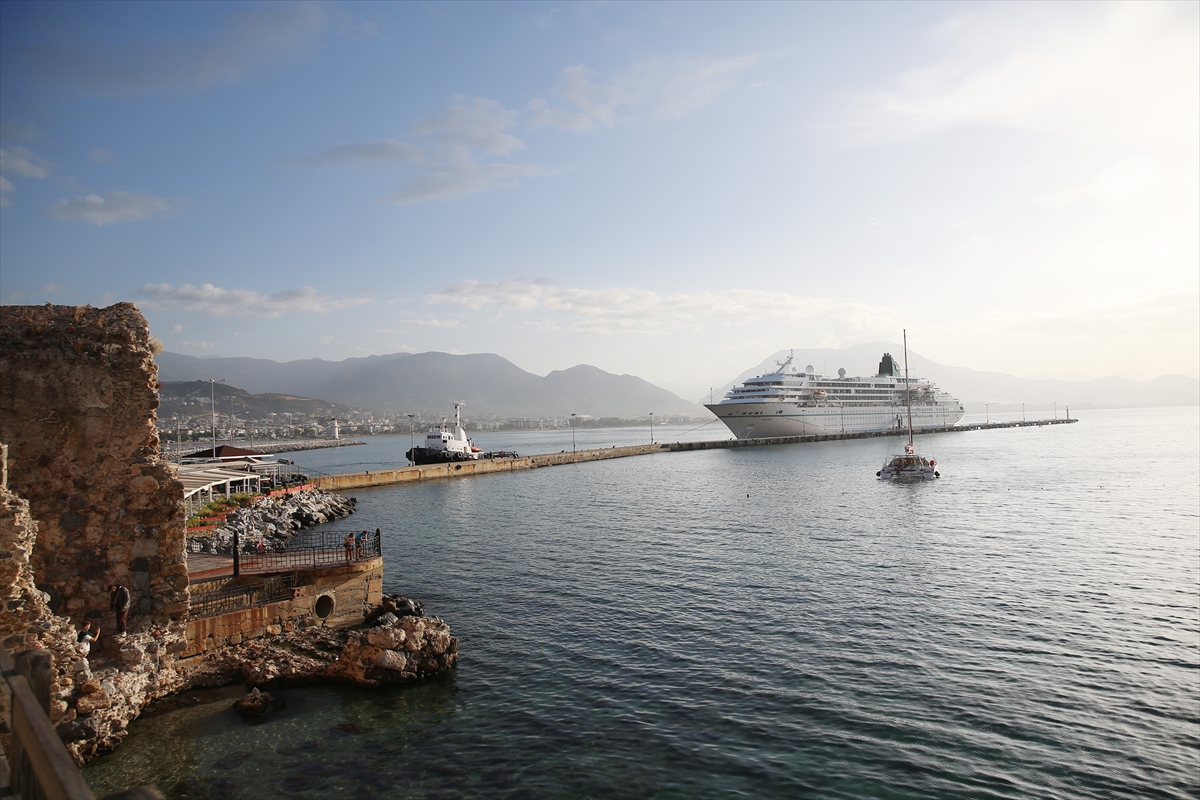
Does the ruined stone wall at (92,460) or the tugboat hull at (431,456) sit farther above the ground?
the ruined stone wall at (92,460)

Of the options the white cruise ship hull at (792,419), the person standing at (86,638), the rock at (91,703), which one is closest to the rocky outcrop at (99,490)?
the rock at (91,703)

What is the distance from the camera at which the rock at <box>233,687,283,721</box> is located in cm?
1114

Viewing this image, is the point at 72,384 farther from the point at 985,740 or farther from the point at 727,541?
the point at 727,541

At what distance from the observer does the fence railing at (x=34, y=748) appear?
200 cm

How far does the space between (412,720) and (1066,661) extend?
43.2ft

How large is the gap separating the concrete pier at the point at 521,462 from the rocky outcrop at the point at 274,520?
1042 centimetres

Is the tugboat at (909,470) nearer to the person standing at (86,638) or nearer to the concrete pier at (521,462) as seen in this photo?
the concrete pier at (521,462)

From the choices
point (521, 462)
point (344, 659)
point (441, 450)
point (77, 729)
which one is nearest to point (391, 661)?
point (344, 659)

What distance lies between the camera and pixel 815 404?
3789 inches

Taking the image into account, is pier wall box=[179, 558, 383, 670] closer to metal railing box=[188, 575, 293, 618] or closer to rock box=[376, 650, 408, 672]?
metal railing box=[188, 575, 293, 618]

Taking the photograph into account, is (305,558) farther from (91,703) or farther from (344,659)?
(91,703)

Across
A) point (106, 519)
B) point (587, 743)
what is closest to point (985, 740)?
point (587, 743)

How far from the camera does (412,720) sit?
11.3 metres

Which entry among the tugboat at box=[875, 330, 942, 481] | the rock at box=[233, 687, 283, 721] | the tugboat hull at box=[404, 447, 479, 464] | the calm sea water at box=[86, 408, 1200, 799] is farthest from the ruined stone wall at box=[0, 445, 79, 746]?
the tugboat hull at box=[404, 447, 479, 464]
